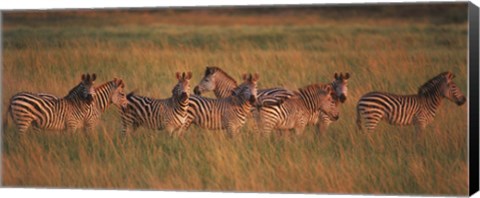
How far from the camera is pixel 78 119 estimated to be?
57.6 feet

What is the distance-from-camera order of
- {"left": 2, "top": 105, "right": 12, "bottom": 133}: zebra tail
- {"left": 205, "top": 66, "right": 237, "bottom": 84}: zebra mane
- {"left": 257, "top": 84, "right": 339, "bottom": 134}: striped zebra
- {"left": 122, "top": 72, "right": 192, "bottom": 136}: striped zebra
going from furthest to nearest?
{"left": 2, "top": 105, "right": 12, "bottom": 133}: zebra tail < {"left": 122, "top": 72, "right": 192, "bottom": 136}: striped zebra < {"left": 205, "top": 66, "right": 237, "bottom": 84}: zebra mane < {"left": 257, "top": 84, "right": 339, "bottom": 134}: striped zebra

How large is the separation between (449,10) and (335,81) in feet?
4.90

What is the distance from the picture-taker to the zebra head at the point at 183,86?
17.1 metres

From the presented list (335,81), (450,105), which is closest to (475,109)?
(450,105)

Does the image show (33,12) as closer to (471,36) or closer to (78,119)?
(78,119)

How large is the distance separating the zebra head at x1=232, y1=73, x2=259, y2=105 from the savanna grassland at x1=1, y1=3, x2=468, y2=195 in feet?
0.28

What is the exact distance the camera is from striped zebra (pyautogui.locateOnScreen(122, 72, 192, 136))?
17172mm

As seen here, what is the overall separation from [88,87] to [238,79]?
5.91ft

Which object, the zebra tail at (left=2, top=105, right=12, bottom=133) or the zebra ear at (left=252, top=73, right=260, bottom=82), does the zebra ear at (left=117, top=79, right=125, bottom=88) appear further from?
the zebra ear at (left=252, top=73, right=260, bottom=82)

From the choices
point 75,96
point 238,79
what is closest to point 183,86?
point 238,79

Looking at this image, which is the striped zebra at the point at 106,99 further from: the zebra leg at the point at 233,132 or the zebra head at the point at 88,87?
the zebra leg at the point at 233,132

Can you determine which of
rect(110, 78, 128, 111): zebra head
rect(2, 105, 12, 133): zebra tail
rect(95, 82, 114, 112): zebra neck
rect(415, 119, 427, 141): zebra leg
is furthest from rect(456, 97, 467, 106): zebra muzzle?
rect(2, 105, 12, 133): zebra tail

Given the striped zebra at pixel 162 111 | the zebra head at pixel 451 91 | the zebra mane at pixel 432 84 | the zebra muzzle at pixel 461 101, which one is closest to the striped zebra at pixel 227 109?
the striped zebra at pixel 162 111

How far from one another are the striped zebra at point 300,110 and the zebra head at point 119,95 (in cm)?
159
